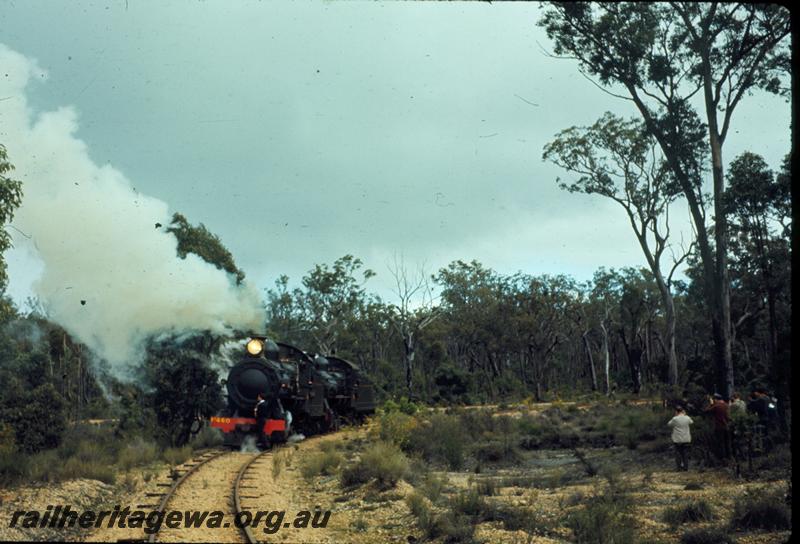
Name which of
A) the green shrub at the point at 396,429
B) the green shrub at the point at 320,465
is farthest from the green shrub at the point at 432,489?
the green shrub at the point at 396,429

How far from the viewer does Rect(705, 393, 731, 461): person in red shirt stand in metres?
15.8

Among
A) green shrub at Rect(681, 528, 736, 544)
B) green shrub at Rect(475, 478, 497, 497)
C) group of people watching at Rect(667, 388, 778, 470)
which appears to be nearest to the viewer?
green shrub at Rect(681, 528, 736, 544)

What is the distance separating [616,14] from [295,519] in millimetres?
17080

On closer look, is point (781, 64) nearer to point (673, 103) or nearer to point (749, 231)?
point (673, 103)

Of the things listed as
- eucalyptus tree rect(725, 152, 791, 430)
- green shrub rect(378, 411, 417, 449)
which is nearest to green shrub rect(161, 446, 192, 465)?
green shrub rect(378, 411, 417, 449)

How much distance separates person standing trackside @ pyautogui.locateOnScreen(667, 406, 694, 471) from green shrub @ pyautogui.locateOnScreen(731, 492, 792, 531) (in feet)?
17.9

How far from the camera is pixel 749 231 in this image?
3014cm

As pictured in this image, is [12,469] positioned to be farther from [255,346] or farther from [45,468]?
[255,346]

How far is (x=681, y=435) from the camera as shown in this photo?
1611cm

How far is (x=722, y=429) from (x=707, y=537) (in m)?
7.14

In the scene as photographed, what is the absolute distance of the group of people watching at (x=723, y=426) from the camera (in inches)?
621

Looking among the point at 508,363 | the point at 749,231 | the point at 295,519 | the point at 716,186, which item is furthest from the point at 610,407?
the point at 508,363

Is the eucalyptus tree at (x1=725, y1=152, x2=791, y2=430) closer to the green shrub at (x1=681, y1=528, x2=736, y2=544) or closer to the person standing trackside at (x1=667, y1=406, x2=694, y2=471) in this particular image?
the person standing trackside at (x1=667, y1=406, x2=694, y2=471)

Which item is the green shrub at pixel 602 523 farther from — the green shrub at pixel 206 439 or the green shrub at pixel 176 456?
the green shrub at pixel 206 439
